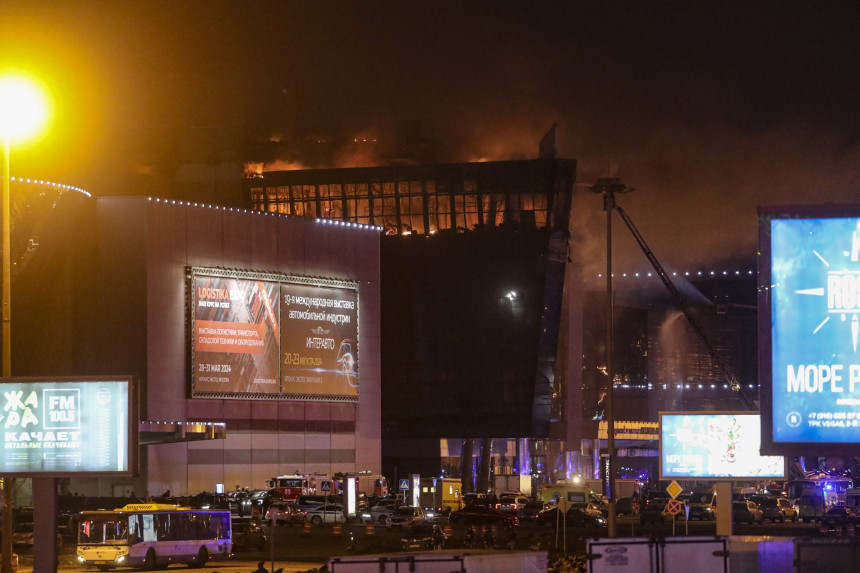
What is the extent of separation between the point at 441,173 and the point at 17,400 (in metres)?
88.3

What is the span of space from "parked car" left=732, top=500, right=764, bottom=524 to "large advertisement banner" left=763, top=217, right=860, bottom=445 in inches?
2340

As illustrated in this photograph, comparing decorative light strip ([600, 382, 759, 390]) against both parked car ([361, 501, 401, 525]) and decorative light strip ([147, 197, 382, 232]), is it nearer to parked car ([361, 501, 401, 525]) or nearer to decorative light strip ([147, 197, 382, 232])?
decorative light strip ([147, 197, 382, 232])

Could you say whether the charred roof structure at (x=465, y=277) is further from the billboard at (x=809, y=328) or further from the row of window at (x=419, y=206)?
the billboard at (x=809, y=328)

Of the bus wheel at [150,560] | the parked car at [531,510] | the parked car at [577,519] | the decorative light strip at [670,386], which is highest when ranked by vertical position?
the decorative light strip at [670,386]

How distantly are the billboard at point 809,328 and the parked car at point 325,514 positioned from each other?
6077 centimetres

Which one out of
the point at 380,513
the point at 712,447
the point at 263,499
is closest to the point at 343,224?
the point at 263,499

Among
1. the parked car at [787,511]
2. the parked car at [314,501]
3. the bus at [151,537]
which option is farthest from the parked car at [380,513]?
the bus at [151,537]

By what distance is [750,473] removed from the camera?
46.4m

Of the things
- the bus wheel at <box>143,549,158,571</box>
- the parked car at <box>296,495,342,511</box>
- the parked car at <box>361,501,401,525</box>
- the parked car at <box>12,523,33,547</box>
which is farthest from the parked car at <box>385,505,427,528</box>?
the bus wheel at <box>143,549,158,571</box>

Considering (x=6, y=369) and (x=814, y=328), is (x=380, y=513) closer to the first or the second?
(x=6, y=369)

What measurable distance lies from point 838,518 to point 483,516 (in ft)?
65.2

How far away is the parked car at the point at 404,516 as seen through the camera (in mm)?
69438

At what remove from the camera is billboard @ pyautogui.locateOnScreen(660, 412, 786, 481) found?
154 feet

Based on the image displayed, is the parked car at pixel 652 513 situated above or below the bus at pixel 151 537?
below
